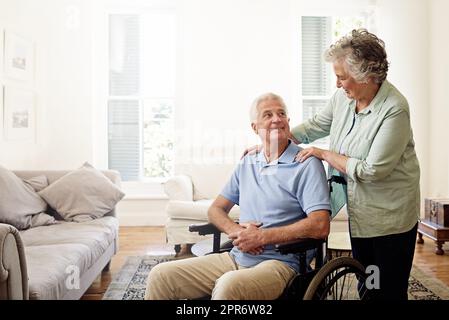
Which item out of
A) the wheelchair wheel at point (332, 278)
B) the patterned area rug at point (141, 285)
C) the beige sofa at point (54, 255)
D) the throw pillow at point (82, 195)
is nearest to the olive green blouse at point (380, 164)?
Answer: the wheelchair wheel at point (332, 278)

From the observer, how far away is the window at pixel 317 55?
413 cm

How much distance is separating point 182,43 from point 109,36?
63 centimetres

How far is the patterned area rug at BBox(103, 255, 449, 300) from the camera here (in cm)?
224

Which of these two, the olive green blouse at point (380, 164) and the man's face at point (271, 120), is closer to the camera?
the olive green blouse at point (380, 164)

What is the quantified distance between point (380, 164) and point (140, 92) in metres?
3.12

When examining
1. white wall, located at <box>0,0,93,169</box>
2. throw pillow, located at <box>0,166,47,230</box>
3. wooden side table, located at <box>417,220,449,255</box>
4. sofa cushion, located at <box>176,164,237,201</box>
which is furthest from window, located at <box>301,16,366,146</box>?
throw pillow, located at <box>0,166,47,230</box>

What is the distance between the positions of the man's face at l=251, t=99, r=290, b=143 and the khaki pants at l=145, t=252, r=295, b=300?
0.38m

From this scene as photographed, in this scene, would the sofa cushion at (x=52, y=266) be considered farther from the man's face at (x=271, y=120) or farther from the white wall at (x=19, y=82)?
the white wall at (x=19, y=82)

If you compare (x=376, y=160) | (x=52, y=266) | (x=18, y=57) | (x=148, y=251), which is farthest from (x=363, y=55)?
(x=18, y=57)

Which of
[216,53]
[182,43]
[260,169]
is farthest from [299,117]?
[260,169]

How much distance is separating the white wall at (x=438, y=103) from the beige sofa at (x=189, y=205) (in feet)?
2.77

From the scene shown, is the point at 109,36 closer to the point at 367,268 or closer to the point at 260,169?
Result: the point at 260,169

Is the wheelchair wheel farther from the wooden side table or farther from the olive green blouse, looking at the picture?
the wooden side table
